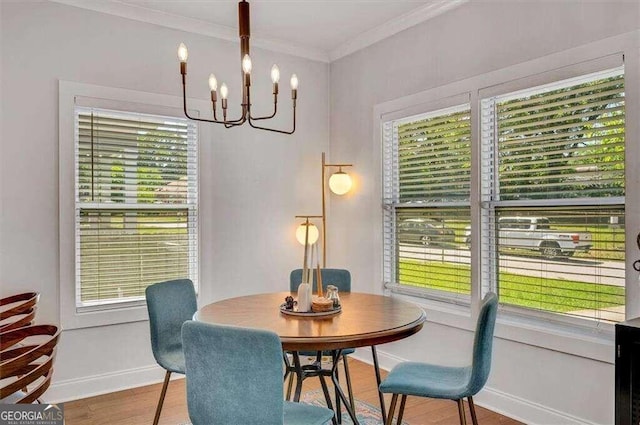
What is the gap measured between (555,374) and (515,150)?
53.5 inches

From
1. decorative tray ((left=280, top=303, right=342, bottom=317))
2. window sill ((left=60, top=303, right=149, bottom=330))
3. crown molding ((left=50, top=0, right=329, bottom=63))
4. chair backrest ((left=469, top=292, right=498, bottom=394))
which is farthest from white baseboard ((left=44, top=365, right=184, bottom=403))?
crown molding ((left=50, top=0, right=329, bottom=63))

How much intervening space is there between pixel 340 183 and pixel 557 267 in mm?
1936

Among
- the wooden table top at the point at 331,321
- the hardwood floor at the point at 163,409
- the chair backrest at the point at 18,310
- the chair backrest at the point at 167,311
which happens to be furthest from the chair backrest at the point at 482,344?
the chair backrest at the point at 18,310

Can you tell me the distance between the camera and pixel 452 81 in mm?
3391

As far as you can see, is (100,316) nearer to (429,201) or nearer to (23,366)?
(23,366)

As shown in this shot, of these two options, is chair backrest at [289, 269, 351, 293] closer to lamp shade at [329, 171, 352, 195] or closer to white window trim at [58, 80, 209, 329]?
lamp shade at [329, 171, 352, 195]

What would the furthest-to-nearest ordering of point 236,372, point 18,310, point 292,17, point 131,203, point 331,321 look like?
point 292,17
point 131,203
point 18,310
point 331,321
point 236,372

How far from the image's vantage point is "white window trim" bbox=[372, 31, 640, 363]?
2422 millimetres

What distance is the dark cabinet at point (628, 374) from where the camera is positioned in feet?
6.62

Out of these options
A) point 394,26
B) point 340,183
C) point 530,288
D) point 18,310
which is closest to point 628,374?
point 530,288

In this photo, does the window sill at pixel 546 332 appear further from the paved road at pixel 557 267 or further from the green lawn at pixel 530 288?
the paved road at pixel 557 267

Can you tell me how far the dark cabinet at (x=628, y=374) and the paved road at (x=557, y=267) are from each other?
51 centimetres

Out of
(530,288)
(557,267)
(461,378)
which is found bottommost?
(461,378)

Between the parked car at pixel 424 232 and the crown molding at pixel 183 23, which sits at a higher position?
the crown molding at pixel 183 23
